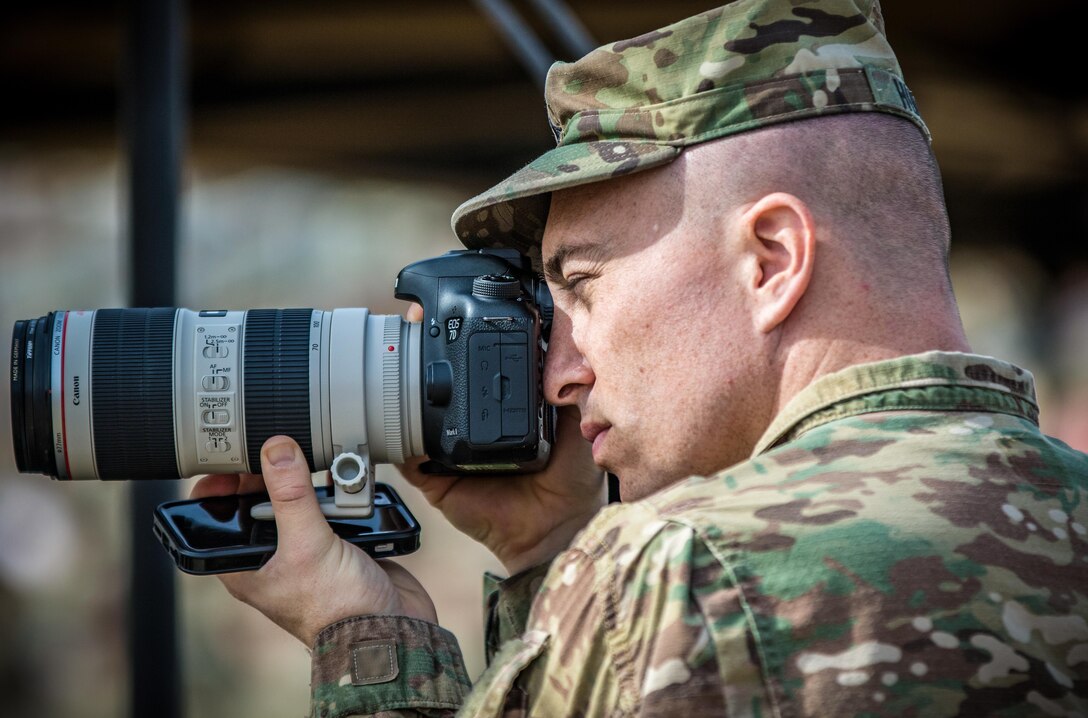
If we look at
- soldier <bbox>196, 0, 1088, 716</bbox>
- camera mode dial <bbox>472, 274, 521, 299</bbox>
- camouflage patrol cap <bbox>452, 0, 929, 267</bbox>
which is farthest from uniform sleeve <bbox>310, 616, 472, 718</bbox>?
camouflage patrol cap <bbox>452, 0, 929, 267</bbox>

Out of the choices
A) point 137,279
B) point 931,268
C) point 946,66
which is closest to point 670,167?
point 931,268

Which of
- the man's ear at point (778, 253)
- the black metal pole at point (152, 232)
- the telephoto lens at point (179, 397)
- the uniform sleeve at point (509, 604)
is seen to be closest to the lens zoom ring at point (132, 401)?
the telephoto lens at point (179, 397)

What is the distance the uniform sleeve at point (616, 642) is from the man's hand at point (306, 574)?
0.54 meters

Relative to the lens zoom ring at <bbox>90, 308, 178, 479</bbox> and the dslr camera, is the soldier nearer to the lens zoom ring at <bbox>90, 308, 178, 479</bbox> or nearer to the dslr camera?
the dslr camera

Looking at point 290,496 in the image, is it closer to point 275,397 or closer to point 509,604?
point 275,397

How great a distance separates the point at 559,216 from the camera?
60.5 inches

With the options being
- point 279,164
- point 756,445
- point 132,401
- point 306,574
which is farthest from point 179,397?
point 279,164

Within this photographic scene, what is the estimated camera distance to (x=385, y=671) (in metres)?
1.56

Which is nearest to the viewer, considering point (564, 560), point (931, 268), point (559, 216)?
point (564, 560)

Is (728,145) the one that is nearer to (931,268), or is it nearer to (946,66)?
(931,268)

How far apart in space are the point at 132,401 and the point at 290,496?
0.92 ft

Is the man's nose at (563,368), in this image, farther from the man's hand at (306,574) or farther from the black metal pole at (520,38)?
the black metal pole at (520,38)

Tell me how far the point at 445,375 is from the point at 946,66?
10.7 ft

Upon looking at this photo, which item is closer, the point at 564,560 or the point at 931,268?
the point at 564,560
